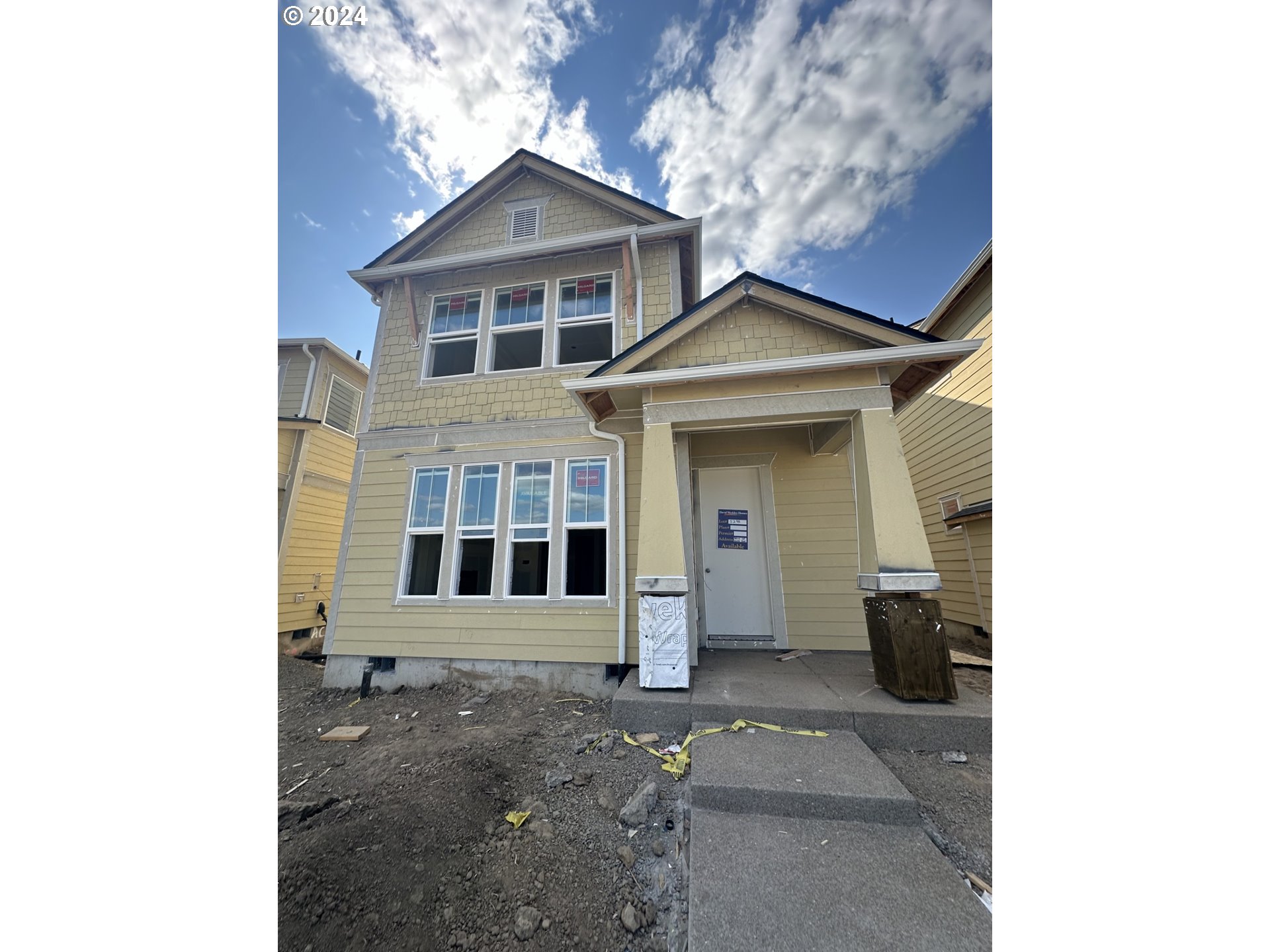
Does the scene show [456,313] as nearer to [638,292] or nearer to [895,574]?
[638,292]

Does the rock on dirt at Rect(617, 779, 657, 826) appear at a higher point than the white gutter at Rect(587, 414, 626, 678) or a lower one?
lower

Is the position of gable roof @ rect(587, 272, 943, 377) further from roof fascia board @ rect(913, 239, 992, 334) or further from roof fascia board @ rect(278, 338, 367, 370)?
roof fascia board @ rect(278, 338, 367, 370)

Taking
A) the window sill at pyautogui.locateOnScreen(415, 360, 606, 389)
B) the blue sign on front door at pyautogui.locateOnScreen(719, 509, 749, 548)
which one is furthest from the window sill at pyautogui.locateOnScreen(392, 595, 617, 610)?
the window sill at pyautogui.locateOnScreen(415, 360, 606, 389)

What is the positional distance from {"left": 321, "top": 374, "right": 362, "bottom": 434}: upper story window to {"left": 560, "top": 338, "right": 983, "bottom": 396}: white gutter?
24.0 feet

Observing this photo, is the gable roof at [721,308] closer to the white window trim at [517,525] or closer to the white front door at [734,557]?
the white window trim at [517,525]

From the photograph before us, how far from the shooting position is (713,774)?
7.37 ft

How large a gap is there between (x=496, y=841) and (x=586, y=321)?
5.32m

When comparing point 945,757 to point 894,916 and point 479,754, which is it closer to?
point 894,916

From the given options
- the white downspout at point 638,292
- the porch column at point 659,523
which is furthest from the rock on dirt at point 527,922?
the white downspout at point 638,292

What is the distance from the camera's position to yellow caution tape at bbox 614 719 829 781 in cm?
269

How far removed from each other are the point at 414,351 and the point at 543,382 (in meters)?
2.19

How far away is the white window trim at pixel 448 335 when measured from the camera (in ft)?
19.2

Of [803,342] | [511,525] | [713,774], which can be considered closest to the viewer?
[713,774]
